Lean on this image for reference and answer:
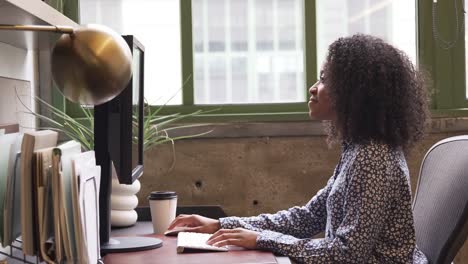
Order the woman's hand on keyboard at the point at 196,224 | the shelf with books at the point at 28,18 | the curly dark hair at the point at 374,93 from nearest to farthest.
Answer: the shelf with books at the point at 28,18 < the curly dark hair at the point at 374,93 < the woman's hand on keyboard at the point at 196,224

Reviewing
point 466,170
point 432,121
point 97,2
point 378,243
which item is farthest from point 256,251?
point 97,2

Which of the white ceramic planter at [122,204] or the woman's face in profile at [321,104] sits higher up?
the woman's face in profile at [321,104]

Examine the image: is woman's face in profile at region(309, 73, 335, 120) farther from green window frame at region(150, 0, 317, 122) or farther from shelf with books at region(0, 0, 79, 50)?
green window frame at region(150, 0, 317, 122)

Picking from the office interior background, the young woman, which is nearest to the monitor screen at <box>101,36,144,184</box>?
the young woman

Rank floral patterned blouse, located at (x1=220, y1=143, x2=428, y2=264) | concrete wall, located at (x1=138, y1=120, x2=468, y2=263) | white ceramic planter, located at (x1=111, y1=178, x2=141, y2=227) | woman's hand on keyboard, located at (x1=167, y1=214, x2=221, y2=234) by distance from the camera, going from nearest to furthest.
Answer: floral patterned blouse, located at (x1=220, y1=143, x2=428, y2=264), woman's hand on keyboard, located at (x1=167, y1=214, x2=221, y2=234), white ceramic planter, located at (x1=111, y1=178, x2=141, y2=227), concrete wall, located at (x1=138, y1=120, x2=468, y2=263)

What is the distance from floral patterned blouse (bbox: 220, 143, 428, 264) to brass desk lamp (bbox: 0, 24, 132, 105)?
714 mm

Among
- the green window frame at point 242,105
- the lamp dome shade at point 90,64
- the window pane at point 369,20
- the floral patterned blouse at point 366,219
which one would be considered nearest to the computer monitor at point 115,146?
the floral patterned blouse at point 366,219

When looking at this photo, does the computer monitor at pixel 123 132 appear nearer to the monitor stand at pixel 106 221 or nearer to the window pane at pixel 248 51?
the monitor stand at pixel 106 221

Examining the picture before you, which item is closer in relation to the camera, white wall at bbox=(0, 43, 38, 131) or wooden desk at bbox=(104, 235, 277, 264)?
wooden desk at bbox=(104, 235, 277, 264)

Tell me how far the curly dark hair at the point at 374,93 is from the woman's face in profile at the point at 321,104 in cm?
5

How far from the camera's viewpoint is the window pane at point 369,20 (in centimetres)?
322

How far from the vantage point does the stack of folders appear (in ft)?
3.85

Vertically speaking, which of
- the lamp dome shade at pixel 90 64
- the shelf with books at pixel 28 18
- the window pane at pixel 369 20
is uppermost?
the window pane at pixel 369 20

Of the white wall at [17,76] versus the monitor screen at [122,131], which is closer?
the monitor screen at [122,131]
